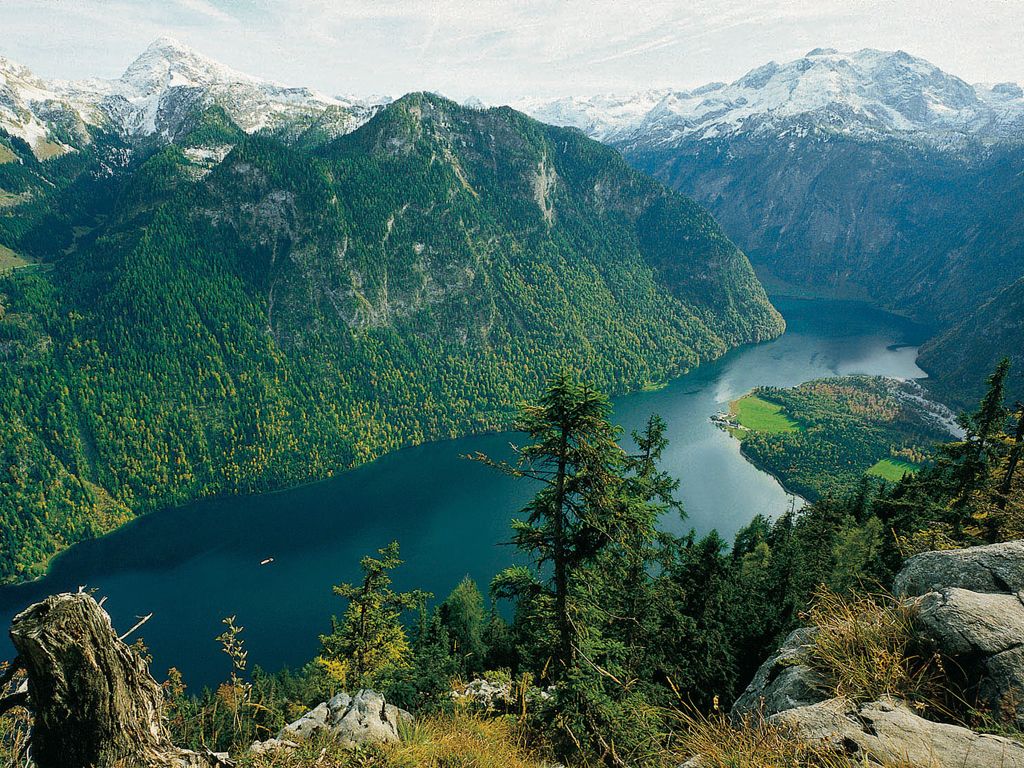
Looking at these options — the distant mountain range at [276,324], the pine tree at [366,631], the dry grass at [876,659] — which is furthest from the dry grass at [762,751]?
the distant mountain range at [276,324]

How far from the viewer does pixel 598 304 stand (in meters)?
193

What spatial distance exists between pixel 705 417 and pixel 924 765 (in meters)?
132

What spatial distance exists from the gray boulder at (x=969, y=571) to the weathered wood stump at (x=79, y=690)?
36.3 ft

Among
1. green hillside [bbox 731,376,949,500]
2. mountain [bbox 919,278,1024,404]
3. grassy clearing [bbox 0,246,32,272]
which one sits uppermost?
grassy clearing [bbox 0,246,32,272]

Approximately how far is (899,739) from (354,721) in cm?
1163

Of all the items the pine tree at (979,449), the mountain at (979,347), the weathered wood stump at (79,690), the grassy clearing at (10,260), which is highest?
the grassy clearing at (10,260)

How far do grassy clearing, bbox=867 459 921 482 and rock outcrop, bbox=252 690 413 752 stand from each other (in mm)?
106967

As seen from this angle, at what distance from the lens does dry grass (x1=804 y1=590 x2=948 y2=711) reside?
22.7 ft

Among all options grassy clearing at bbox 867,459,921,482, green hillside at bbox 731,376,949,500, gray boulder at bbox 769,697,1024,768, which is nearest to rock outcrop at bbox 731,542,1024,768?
gray boulder at bbox 769,697,1024,768

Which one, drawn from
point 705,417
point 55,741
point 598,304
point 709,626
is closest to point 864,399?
point 705,417

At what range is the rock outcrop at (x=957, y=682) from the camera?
5.69m

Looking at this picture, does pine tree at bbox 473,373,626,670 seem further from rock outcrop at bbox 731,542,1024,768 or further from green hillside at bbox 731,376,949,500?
green hillside at bbox 731,376,949,500

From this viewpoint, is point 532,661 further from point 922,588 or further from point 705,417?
point 705,417

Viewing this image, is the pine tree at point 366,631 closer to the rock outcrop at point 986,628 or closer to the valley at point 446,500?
the valley at point 446,500
